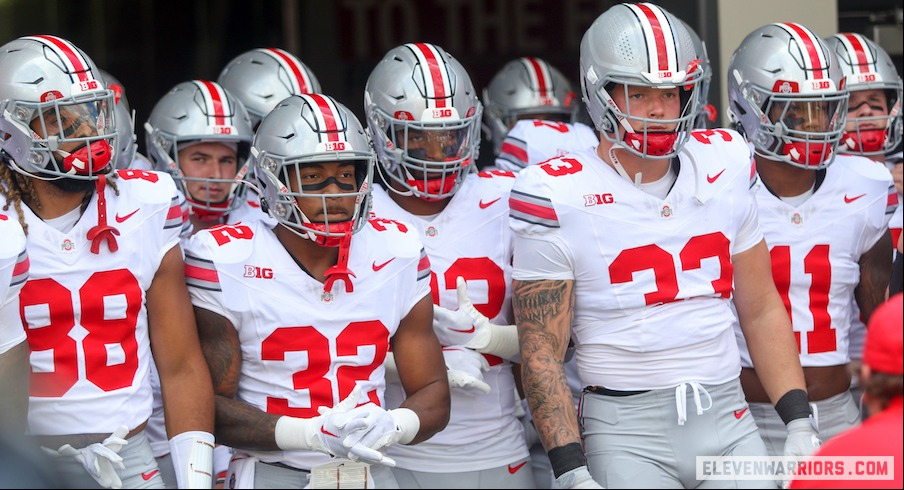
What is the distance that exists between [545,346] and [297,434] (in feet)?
2.19

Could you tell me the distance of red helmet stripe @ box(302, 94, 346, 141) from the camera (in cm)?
339

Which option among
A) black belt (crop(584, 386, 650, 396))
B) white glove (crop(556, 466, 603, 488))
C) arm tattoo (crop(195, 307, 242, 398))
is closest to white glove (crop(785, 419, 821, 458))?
black belt (crop(584, 386, 650, 396))

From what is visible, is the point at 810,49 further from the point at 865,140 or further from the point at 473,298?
the point at 473,298

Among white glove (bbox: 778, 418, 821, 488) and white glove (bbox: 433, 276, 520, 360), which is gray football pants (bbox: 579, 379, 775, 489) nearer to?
white glove (bbox: 778, 418, 821, 488)

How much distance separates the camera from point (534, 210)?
11.1 ft

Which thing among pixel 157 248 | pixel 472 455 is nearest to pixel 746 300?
pixel 472 455

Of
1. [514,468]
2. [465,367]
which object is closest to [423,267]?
[465,367]

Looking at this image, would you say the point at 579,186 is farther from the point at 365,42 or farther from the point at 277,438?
the point at 365,42

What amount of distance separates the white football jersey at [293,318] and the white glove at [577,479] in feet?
1.70

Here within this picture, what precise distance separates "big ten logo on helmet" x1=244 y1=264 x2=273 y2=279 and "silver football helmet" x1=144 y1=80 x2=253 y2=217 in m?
1.03

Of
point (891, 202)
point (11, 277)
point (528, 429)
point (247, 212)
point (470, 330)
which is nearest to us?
point (11, 277)

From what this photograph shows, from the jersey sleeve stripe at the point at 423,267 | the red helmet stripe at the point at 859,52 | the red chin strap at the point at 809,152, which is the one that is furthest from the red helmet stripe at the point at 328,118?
the red helmet stripe at the point at 859,52

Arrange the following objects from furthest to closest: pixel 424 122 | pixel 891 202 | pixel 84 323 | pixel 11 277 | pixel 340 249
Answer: pixel 891 202 < pixel 424 122 < pixel 340 249 < pixel 84 323 < pixel 11 277

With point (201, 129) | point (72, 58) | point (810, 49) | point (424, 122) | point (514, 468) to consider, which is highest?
point (72, 58)
